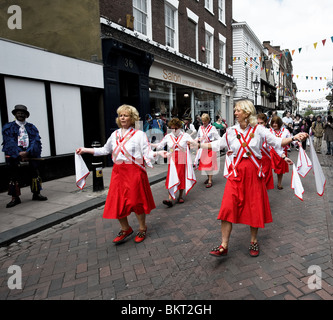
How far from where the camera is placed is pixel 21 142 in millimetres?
5277

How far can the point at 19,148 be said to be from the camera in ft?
17.0

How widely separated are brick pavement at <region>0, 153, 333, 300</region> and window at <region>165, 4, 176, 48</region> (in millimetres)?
10751

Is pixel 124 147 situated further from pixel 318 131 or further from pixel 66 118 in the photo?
pixel 318 131

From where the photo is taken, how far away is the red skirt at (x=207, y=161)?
22.1 ft

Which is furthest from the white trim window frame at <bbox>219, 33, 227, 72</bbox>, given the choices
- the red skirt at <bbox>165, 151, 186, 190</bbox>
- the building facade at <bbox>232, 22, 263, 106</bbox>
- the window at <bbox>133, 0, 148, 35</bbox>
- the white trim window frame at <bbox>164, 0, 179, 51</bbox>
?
the red skirt at <bbox>165, 151, 186, 190</bbox>

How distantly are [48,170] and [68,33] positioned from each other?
A: 188 inches

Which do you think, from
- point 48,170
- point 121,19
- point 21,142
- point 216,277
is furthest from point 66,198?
point 121,19

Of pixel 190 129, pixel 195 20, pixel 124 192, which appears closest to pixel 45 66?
pixel 190 129

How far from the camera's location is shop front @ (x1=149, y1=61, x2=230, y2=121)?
12156mm

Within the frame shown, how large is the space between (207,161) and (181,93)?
885 centimetres

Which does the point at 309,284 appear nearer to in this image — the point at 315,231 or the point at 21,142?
the point at 315,231

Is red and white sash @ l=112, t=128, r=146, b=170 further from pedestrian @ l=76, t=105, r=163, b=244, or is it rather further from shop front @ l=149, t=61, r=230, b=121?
shop front @ l=149, t=61, r=230, b=121

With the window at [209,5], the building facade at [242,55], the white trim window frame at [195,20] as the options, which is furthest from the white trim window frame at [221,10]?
the white trim window frame at [195,20]

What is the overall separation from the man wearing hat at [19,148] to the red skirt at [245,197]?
4.13 metres
